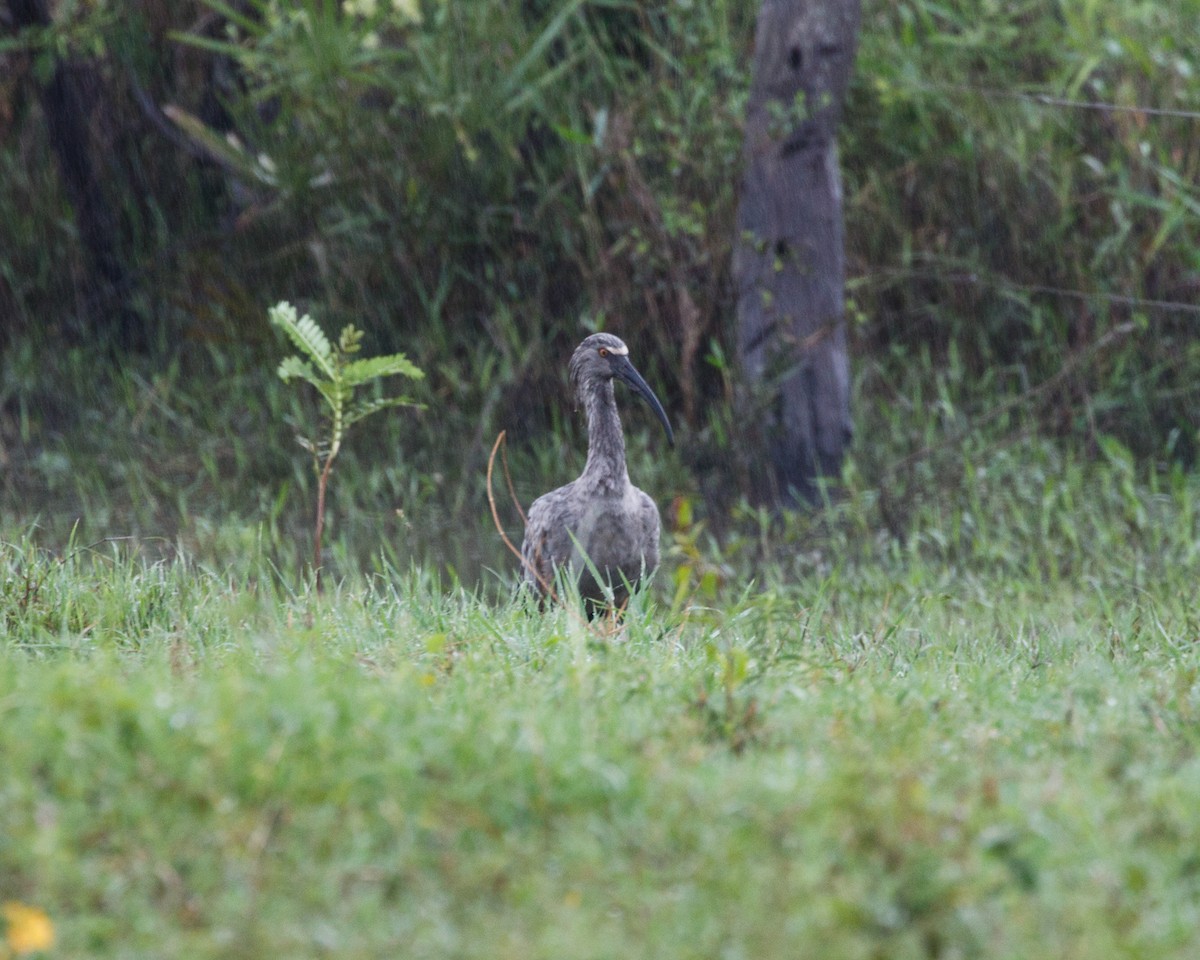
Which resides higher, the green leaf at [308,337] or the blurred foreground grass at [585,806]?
the green leaf at [308,337]

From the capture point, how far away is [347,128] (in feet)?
27.8

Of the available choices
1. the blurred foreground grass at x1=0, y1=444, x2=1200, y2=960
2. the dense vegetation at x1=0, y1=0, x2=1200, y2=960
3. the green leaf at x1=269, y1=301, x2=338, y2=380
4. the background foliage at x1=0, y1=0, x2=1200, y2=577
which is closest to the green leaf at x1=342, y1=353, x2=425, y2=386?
the green leaf at x1=269, y1=301, x2=338, y2=380

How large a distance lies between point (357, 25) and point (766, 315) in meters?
3.46

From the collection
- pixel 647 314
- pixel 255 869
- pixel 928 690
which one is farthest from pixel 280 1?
pixel 255 869

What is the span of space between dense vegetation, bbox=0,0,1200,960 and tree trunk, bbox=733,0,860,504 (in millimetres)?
278

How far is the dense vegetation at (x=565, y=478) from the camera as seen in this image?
278 cm

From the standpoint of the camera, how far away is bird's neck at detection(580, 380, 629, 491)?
540 cm

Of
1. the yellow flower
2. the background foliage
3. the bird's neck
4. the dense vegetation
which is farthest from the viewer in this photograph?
the background foliage

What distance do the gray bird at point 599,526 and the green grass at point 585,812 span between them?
1.41 meters

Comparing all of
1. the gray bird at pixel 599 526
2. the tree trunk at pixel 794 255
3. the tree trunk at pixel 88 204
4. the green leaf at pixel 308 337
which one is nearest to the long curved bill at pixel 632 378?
the gray bird at pixel 599 526

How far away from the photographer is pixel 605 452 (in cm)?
545

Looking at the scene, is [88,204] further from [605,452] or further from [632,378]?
[605,452]

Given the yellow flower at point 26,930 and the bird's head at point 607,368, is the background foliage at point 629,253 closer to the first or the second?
the bird's head at point 607,368

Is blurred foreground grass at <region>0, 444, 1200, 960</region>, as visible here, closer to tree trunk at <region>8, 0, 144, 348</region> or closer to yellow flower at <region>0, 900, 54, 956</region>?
yellow flower at <region>0, 900, 54, 956</region>
